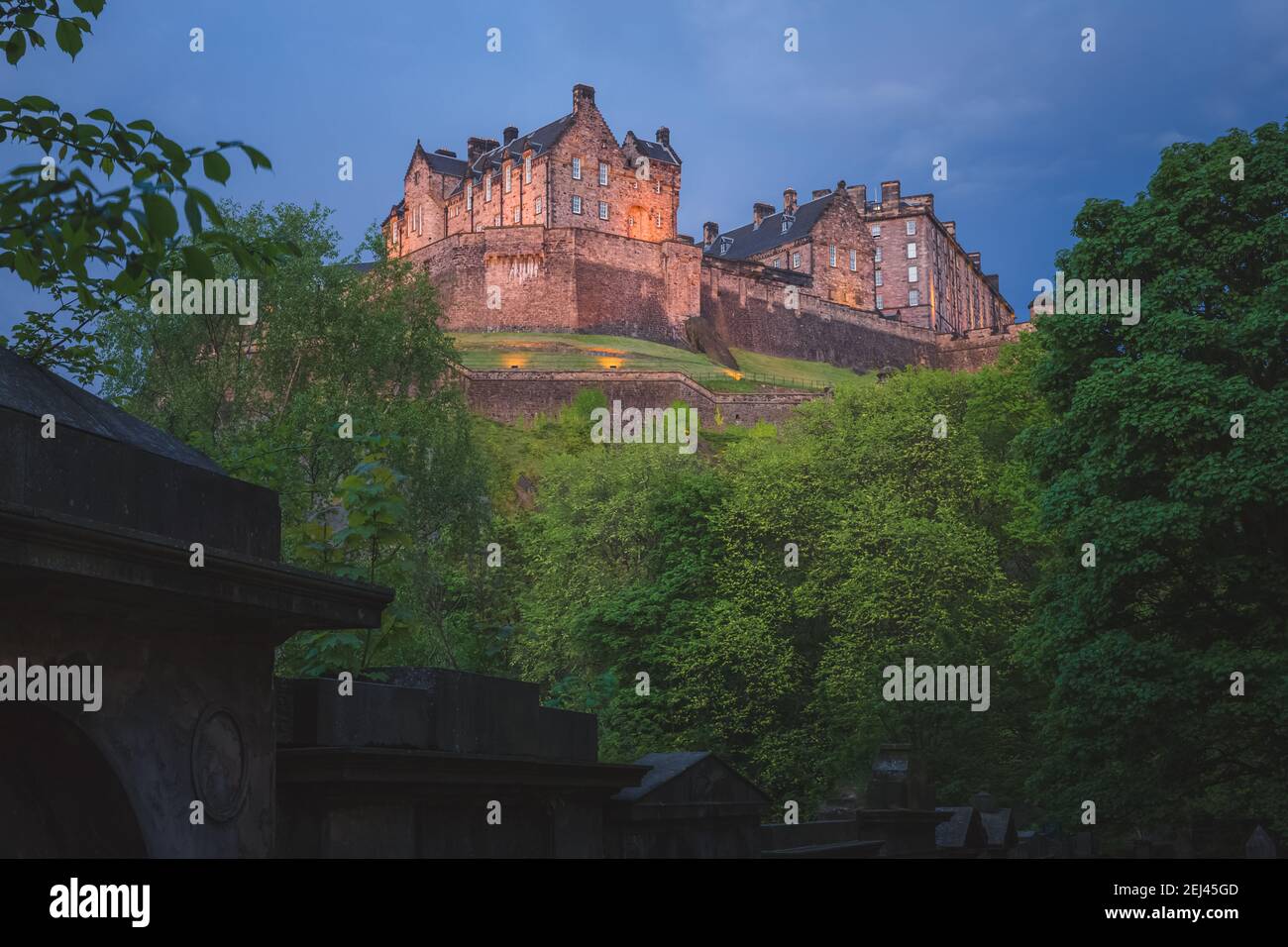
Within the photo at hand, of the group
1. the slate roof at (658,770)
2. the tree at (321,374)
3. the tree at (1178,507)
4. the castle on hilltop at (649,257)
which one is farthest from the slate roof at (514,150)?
the slate roof at (658,770)

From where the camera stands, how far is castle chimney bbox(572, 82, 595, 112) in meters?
103

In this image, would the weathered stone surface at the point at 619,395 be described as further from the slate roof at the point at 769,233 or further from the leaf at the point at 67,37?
the leaf at the point at 67,37

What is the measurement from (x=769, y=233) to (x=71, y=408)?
121m

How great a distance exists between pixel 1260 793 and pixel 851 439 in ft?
86.5

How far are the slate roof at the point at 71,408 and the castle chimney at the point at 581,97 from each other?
98.8m

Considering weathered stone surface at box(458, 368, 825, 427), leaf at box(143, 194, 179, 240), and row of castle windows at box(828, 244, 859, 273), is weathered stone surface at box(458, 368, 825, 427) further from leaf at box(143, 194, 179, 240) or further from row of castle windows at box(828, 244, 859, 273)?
leaf at box(143, 194, 179, 240)

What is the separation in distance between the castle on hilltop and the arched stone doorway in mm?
Answer: 88060

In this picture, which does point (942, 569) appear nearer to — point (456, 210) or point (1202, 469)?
point (1202, 469)

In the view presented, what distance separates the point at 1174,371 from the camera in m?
21.3

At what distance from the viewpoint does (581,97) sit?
103m

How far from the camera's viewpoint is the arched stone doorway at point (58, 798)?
6152 mm

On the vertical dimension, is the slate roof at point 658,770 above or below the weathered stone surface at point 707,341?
below

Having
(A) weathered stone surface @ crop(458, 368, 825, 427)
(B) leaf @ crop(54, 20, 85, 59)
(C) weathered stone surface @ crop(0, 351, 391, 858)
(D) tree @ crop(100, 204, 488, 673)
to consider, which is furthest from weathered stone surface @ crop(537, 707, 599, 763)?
(A) weathered stone surface @ crop(458, 368, 825, 427)

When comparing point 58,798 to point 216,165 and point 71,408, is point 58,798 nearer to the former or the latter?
point 71,408
